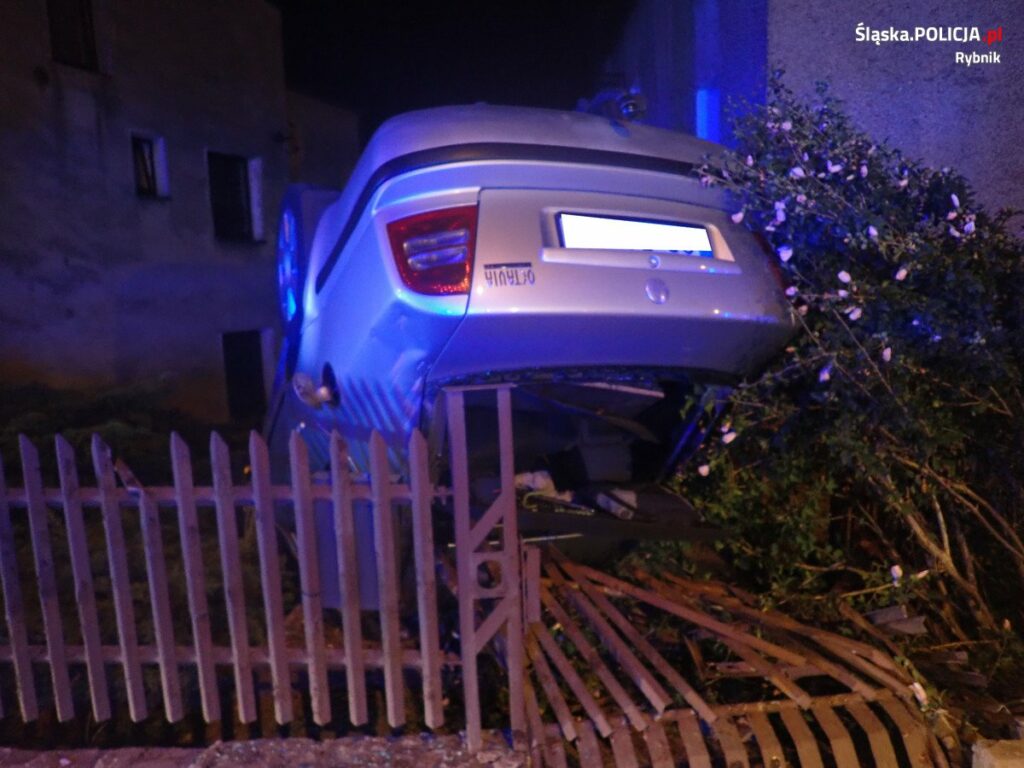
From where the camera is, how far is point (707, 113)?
5.14 meters

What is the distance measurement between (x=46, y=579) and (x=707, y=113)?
466 cm

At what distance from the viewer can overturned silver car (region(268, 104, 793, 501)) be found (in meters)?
2.55

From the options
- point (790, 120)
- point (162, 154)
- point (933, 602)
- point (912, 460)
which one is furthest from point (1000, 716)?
point (162, 154)

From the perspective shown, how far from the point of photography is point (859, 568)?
3.60 meters

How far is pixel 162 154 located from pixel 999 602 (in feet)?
36.8

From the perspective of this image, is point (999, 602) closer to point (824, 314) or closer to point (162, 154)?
point (824, 314)

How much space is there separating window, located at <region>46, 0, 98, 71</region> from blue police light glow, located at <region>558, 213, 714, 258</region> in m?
9.63

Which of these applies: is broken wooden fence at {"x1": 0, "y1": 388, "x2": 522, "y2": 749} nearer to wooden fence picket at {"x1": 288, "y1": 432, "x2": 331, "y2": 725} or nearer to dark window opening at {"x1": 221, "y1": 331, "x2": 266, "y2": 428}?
wooden fence picket at {"x1": 288, "y1": 432, "x2": 331, "y2": 725}

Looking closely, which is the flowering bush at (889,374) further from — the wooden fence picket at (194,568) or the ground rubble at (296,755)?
the wooden fence picket at (194,568)

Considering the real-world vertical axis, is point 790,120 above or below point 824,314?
above

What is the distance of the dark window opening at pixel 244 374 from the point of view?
1244 centimetres

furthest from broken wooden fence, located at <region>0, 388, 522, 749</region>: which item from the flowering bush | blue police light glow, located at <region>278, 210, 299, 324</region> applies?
blue police light glow, located at <region>278, 210, 299, 324</region>

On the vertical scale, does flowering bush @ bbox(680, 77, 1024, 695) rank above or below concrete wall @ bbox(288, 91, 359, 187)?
below

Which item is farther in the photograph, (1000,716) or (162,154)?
(162,154)
